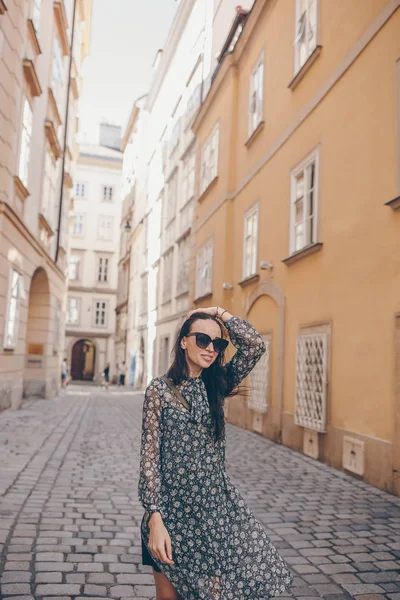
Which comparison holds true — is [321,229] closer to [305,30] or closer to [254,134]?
[305,30]

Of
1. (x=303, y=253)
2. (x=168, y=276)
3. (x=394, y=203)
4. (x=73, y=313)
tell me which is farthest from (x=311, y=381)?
(x=73, y=313)

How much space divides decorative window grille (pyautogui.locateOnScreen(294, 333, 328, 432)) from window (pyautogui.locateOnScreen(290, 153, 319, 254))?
5.45ft

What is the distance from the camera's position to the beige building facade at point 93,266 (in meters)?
48.2

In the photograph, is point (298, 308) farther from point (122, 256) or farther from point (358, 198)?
point (122, 256)

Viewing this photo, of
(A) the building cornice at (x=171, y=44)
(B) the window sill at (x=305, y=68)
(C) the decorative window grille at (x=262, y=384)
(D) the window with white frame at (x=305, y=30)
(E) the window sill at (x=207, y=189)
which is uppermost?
(A) the building cornice at (x=171, y=44)

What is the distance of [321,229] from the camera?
9.54 metres

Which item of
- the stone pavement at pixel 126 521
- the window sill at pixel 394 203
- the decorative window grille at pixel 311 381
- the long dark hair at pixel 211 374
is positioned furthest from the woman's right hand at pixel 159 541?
the decorative window grille at pixel 311 381

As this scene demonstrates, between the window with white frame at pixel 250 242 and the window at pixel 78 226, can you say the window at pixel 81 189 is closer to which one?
the window at pixel 78 226

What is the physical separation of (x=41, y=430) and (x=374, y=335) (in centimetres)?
684

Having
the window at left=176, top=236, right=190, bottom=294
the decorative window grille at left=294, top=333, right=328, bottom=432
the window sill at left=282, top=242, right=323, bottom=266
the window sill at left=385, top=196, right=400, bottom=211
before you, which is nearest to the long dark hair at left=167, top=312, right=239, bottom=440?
the window sill at left=385, top=196, right=400, bottom=211

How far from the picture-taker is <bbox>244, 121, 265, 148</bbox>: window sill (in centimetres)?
1348

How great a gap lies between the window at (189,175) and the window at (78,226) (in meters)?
27.4

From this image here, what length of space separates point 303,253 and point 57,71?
13.8m

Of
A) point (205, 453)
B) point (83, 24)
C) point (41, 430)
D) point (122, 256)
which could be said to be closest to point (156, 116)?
point (83, 24)
